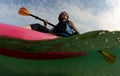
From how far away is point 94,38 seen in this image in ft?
11.8

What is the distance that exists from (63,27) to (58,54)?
55.8 inches

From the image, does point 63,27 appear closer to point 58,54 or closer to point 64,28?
point 64,28

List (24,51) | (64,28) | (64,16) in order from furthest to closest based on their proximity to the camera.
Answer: (64,16) < (64,28) < (24,51)

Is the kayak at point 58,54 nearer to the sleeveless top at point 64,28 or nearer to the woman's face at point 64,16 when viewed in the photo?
the sleeveless top at point 64,28

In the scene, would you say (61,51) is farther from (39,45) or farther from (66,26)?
(66,26)

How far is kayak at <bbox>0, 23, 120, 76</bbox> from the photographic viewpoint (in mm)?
3652

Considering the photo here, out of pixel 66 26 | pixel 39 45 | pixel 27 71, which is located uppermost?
pixel 66 26

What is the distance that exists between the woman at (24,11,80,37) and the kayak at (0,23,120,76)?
92 centimetres

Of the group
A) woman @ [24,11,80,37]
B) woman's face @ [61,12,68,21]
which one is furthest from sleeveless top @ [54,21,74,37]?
woman's face @ [61,12,68,21]

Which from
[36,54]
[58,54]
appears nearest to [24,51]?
[36,54]

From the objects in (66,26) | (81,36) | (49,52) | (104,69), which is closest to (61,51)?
(49,52)

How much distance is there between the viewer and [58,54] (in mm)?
4008

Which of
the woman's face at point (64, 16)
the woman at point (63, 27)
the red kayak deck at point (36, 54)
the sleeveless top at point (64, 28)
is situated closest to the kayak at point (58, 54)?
the red kayak deck at point (36, 54)

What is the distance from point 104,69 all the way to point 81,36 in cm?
100
